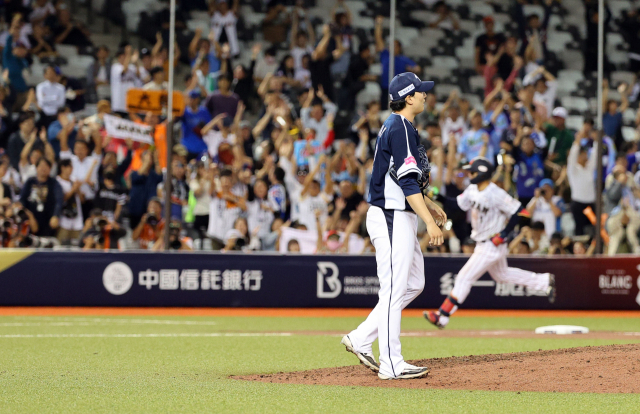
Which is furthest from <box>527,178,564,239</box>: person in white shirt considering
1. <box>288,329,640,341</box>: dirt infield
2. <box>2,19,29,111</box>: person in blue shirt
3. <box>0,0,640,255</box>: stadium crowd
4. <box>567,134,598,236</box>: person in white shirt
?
<box>2,19,29,111</box>: person in blue shirt

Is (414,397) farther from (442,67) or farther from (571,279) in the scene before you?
(442,67)

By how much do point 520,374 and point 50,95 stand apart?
1319cm

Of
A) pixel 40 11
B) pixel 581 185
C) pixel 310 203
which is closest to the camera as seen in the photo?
pixel 310 203

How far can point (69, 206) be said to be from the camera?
52.8 ft

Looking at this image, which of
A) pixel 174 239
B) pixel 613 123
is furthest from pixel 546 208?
pixel 174 239

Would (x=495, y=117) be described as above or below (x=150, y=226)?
above

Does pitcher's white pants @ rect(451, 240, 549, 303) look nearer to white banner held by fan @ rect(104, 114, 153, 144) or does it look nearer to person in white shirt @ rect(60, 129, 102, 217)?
white banner held by fan @ rect(104, 114, 153, 144)

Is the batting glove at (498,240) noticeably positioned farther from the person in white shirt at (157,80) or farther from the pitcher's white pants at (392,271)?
the person in white shirt at (157,80)

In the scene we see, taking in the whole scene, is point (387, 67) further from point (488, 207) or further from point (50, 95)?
point (488, 207)

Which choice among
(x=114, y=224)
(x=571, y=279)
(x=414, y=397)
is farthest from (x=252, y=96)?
(x=414, y=397)

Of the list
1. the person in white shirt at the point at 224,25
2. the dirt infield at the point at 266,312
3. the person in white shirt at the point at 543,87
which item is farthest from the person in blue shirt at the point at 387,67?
the dirt infield at the point at 266,312

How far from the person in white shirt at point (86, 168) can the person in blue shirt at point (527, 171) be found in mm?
8013

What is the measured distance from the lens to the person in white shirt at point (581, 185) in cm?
1811

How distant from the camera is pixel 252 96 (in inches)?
787
